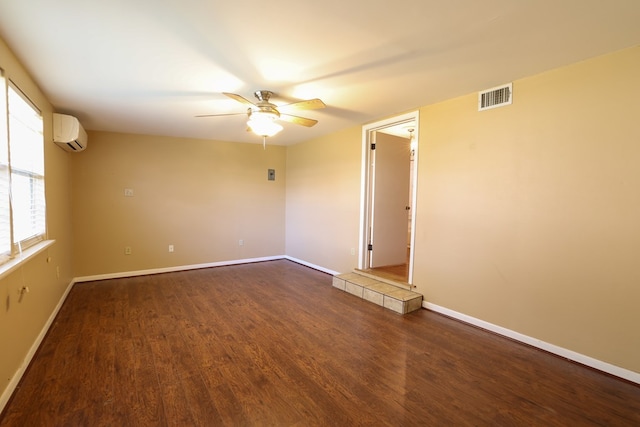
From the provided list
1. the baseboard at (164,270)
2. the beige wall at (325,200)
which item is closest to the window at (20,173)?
the baseboard at (164,270)

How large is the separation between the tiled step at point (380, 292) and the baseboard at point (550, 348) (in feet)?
0.99

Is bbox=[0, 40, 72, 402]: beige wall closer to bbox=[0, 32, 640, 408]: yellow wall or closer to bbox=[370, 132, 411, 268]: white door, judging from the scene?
bbox=[0, 32, 640, 408]: yellow wall

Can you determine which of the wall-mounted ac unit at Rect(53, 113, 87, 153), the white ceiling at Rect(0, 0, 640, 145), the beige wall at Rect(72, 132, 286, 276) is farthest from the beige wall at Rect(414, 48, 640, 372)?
the wall-mounted ac unit at Rect(53, 113, 87, 153)

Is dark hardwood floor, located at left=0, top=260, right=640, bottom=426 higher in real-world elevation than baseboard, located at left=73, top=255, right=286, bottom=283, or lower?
lower

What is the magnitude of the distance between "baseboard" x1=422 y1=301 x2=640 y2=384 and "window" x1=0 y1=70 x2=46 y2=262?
12.6 ft

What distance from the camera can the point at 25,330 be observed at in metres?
2.23

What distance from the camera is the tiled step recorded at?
3324mm

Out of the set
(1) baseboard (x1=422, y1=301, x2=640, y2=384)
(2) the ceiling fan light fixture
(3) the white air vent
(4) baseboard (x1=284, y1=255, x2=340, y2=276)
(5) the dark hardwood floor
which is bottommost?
(5) the dark hardwood floor

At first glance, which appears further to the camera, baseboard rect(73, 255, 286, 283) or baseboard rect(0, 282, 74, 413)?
baseboard rect(73, 255, 286, 283)

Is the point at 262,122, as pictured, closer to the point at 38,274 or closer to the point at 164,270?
the point at 38,274

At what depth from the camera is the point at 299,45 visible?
2031mm

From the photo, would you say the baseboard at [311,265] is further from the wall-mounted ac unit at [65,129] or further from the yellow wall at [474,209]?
the wall-mounted ac unit at [65,129]

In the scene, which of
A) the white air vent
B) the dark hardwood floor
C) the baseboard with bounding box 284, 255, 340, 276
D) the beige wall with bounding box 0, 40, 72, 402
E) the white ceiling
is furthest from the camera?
the baseboard with bounding box 284, 255, 340, 276

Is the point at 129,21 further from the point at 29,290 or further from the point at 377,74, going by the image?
the point at 29,290
